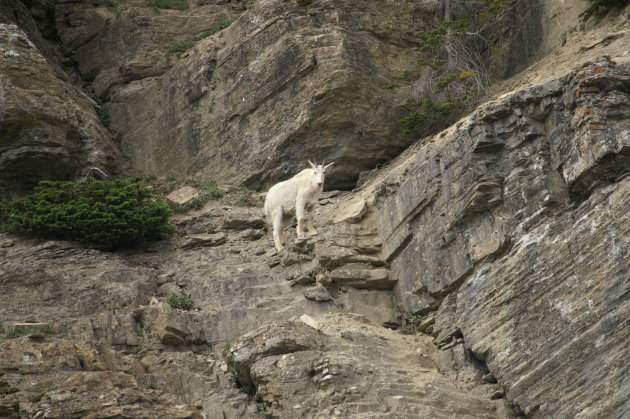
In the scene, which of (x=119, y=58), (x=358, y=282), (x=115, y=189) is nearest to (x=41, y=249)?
(x=115, y=189)

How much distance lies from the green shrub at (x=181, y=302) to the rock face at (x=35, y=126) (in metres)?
6.69

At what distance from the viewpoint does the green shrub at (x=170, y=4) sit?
3269cm

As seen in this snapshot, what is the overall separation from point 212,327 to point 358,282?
3.22 m

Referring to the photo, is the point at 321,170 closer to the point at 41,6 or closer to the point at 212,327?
the point at 212,327

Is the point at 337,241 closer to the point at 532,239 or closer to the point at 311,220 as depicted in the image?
the point at 311,220

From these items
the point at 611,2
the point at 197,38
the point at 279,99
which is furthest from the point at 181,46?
the point at 611,2

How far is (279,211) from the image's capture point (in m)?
21.6

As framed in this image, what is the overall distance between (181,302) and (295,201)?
3.63 m

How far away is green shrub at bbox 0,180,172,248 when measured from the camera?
70.6ft

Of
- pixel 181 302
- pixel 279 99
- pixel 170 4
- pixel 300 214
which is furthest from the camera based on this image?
pixel 170 4

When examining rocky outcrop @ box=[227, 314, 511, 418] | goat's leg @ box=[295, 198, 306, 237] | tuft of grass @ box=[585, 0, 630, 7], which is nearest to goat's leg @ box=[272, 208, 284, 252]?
goat's leg @ box=[295, 198, 306, 237]

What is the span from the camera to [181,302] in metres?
20.1

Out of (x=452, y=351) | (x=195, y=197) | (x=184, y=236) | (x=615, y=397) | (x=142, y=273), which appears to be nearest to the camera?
(x=615, y=397)

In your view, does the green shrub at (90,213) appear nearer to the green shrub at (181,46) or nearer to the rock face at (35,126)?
the rock face at (35,126)
